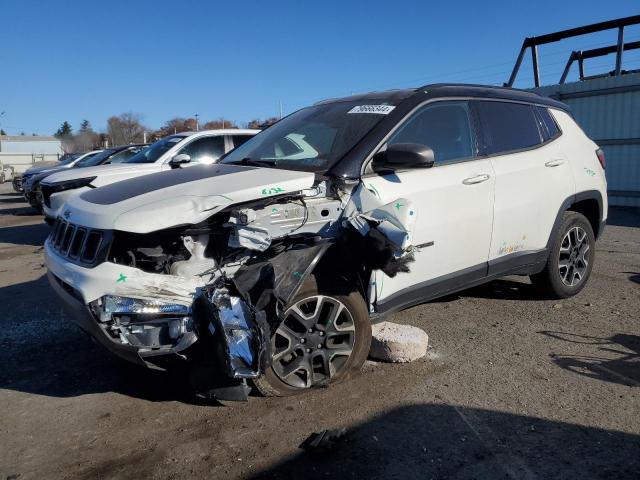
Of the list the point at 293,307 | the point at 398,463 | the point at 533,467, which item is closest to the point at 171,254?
the point at 293,307

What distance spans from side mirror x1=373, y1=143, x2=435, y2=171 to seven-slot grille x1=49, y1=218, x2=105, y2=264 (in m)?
1.86

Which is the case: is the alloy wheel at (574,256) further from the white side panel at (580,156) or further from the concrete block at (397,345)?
the concrete block at (397,345)

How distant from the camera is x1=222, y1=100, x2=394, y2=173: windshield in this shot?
12.7 feet

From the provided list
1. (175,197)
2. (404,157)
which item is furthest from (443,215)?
(175,197)

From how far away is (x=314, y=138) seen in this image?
167 inches

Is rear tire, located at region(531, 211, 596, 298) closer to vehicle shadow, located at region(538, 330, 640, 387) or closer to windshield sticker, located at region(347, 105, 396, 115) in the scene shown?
vehicle shadow, located at region(538, 330, 640, 387)

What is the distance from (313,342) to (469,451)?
3.71 ft

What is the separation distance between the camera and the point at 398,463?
2.81 metres

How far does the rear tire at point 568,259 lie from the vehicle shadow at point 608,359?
2.66ft

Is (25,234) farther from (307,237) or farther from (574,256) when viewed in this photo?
(574,256)

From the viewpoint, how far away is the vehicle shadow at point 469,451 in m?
2.72

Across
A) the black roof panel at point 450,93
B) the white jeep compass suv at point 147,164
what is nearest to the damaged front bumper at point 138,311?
the black roof panel at point 450,93

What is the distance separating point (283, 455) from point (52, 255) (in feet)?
6.75

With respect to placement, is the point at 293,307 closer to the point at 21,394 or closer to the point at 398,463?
the point at 398,463
